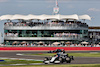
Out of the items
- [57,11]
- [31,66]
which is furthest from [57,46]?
[31,66]

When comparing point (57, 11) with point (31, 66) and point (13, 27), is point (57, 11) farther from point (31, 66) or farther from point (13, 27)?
point (31, 66)

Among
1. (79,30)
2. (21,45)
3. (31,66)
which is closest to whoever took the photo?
(31,66)

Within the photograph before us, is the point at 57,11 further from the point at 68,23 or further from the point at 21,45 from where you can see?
the point at 21,45

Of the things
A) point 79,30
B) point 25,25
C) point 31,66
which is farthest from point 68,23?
point 31,66

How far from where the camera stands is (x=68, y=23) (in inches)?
3701

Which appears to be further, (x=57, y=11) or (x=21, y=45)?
(x=57, y=11)

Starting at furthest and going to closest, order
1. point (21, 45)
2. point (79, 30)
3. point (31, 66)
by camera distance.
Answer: point (79, 30)
point (21, 45)
point (31, 66)

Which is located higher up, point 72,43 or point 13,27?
point 13,27

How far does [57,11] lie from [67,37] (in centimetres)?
1303

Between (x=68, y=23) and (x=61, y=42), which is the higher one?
(x=68, y=23)

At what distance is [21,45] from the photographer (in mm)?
89312

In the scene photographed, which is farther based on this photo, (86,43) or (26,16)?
(26,16)

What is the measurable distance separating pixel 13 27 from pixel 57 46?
56.9 feet

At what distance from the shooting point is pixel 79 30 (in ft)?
315
